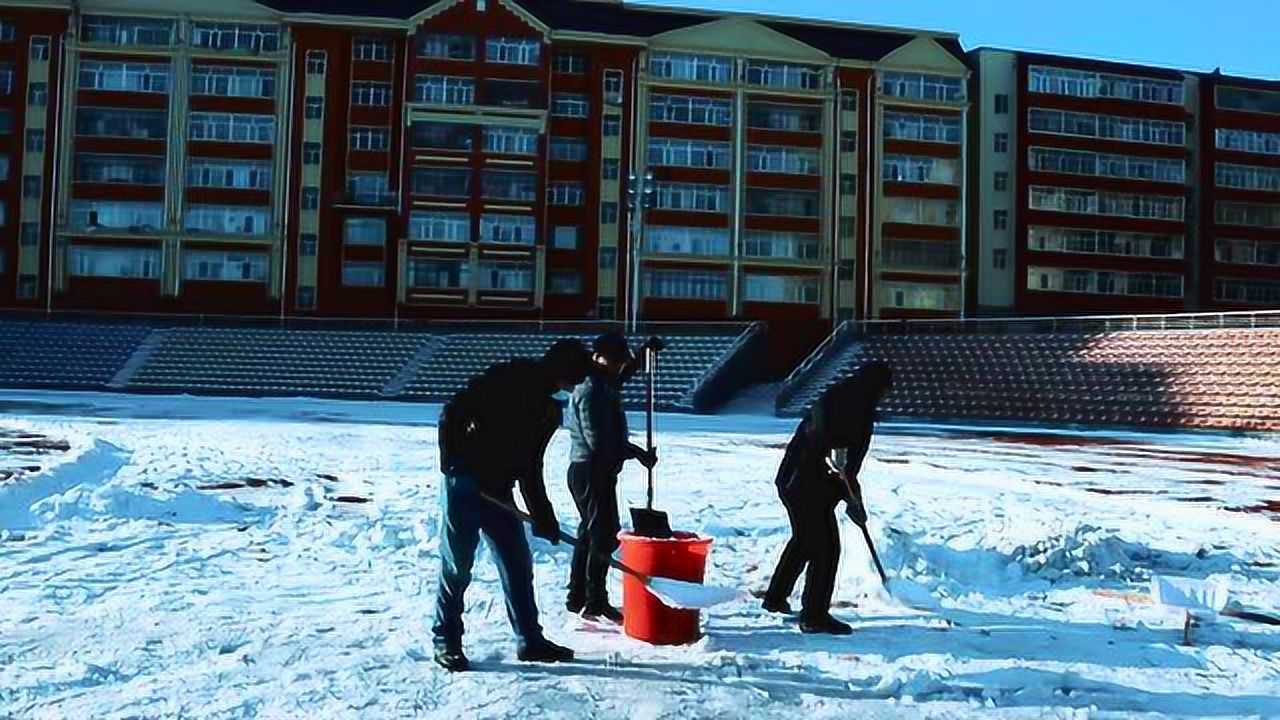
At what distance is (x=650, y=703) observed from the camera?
201 inches

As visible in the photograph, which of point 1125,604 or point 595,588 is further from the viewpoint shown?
point 1125,604

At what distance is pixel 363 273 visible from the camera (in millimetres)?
51719

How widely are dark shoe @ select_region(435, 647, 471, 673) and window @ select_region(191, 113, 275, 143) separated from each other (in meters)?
50.7

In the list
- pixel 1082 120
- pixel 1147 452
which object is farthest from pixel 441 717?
pixel 1082 120

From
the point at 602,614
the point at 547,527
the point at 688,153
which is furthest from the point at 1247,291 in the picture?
the point at 547,527

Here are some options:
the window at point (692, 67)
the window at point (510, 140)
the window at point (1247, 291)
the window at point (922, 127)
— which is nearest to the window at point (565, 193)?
the window at point (510, 140)

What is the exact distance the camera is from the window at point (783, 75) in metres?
54.4

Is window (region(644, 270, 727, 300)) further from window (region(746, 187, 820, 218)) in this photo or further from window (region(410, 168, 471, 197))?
window (region(410, 168, 471, 197))

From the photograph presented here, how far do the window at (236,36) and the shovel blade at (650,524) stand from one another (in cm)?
5146

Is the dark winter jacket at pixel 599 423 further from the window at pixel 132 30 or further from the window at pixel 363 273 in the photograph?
the window at pixel 132 30

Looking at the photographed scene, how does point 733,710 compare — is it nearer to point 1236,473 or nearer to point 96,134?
point 1236,473

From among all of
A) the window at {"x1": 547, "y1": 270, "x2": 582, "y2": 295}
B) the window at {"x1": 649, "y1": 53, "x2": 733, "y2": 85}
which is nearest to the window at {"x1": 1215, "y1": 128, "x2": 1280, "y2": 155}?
the window at {"x1": 649, "y1": 53, "x2": 733, "y2": 85}

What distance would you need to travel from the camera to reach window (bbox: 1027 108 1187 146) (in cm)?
5825

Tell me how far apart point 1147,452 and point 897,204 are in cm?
3307
